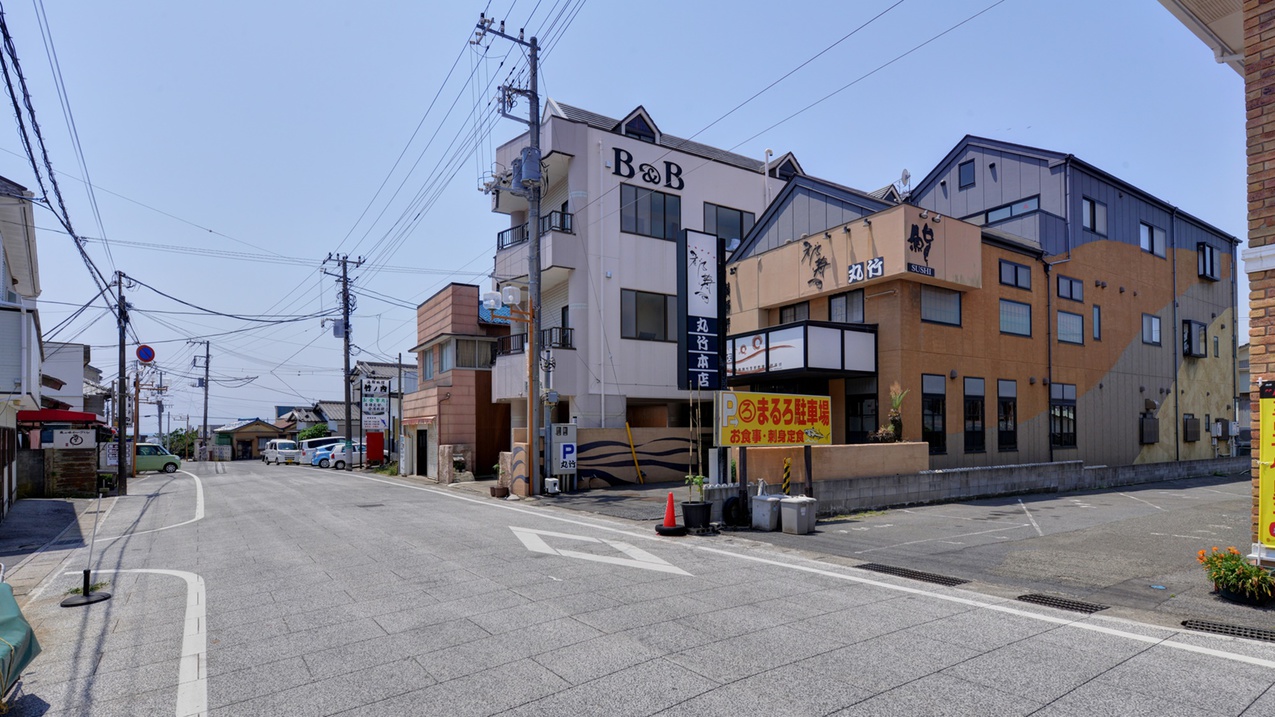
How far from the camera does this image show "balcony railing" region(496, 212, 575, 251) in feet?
84.8

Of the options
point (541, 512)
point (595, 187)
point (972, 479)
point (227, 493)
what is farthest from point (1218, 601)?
point (227, 493)

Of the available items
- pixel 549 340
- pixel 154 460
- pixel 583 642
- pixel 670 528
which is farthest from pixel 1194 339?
pixel 154 460

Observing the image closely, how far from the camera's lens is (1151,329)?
27.8 m

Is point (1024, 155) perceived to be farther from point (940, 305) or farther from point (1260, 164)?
point (1260, 164)

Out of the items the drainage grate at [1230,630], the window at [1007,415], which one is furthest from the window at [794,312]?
the drainage grate at [1230,630]

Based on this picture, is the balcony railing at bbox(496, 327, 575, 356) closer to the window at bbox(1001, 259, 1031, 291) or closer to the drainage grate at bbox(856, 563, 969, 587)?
the window at bbox(1001, 259, 1031, 291)

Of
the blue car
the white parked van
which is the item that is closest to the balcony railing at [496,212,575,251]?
the blue car

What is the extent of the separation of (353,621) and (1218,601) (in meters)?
9.91

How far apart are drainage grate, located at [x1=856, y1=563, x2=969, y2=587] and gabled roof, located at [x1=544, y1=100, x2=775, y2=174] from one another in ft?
64.6

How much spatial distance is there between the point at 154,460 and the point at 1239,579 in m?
47.9

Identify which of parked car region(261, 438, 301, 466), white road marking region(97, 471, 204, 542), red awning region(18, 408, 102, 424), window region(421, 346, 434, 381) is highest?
window region(421, 346, 434, 381)

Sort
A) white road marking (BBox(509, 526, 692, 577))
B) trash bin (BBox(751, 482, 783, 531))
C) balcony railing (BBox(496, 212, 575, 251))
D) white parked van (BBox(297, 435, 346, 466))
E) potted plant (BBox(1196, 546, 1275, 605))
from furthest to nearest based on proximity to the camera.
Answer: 1. white parked van (BBox(297, 435, 346, 466))
2. balcony railing (BBox(496, 212, 575, 251))
3. trash bin (BBox(751, 482, 783, 531))
4. white road marking (BBox(509, 526, 692, 577))
5. potted plant (BBox(1196, 546, 1275, 605))

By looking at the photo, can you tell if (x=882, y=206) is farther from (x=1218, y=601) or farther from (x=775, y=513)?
(x=1218, y=601)

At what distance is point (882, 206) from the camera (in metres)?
22.2
